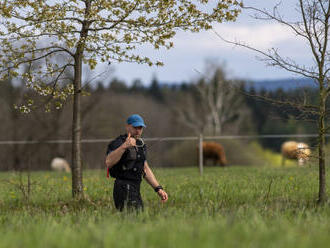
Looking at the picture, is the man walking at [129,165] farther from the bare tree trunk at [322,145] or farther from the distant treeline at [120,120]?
the bare tree trunk at [322,145]

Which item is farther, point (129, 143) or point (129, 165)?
point (129, 165)

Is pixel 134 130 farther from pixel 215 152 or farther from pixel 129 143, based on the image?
pixel 215 152

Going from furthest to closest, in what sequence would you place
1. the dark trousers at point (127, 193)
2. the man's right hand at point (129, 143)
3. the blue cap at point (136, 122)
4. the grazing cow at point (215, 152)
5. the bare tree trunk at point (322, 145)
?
the grazing cow at point (215, 152) → the bare tree trunk at point (322, 145) → the dark trousers at point (127, 193) → the blue cap at point (136, 122) → the man's right hand at point (129, 143)

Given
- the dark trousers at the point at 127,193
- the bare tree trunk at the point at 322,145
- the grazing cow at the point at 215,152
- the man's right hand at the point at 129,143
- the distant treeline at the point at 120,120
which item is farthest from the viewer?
the grazing cow at the point at 215,152

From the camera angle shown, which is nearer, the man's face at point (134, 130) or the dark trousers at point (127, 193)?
the man's face at point (134, 130)

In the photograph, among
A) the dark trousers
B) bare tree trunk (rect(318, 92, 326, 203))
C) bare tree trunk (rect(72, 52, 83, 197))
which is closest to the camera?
the dark trousers

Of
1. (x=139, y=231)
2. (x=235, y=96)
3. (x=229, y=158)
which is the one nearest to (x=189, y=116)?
(x=235, y=96)

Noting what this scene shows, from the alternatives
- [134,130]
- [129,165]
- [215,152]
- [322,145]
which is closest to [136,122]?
[134,130]

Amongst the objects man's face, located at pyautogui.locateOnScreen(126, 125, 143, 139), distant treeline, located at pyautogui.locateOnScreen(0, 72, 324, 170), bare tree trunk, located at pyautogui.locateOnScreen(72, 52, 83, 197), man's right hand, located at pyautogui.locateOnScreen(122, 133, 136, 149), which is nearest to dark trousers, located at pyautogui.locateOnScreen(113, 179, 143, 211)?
man's face, located at pyautogui.locateOnScreen(126, 125, 143, 139)

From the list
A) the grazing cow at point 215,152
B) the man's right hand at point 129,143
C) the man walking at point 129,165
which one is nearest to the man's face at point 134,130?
the man walking at point 129,165

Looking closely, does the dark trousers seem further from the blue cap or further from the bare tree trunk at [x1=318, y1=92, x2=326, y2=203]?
the bare tree trunk at [x1=318, y1=92, x2=326, y2=203]

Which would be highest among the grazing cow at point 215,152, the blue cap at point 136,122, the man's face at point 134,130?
the blue cap at point 136,122

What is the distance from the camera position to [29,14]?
10.0 meters

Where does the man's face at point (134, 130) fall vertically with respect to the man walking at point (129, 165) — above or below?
above
